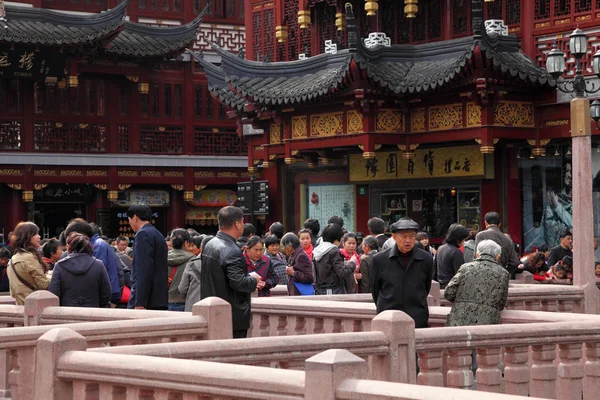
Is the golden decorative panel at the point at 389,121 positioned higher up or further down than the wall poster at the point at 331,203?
higher up

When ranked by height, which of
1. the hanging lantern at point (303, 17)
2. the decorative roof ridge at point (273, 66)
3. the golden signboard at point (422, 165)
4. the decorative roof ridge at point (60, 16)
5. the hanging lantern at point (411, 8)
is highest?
the decorative roof ridge at point (60, 16)

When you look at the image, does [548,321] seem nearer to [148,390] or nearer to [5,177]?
[148,390]

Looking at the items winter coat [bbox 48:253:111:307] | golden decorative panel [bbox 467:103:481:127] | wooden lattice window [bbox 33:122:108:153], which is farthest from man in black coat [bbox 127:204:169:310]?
wooden lattice window [bbox 33:122:108:153]

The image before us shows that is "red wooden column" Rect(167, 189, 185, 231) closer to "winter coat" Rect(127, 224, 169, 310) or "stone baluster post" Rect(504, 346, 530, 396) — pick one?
"winter coat" Rect(127, 224, 169, 310)

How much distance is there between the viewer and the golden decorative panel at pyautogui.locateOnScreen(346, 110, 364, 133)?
928 inches

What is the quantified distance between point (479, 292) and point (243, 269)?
5.93ft

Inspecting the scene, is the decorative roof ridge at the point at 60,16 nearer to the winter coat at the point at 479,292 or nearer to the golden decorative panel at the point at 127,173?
the golden decorative panel at the point at 127,173

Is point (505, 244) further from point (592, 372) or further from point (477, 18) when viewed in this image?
point (477, 18)

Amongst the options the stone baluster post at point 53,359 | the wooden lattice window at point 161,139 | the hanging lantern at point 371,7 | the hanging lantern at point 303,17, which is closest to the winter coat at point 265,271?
the stone baluster post at point 53,359

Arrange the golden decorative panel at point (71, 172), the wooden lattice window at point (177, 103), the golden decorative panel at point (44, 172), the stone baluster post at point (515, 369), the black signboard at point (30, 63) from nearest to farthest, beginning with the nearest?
the stone baluster post at point (515, 369) < the black signboard at point (30, 63) < the golden decorative panel at point (44, 172) < the golden decorative panel at point (71, 172) < the wooden lattice window at point (177, 103)

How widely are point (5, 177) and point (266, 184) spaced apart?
8501mm

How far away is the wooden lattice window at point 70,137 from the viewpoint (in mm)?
33156

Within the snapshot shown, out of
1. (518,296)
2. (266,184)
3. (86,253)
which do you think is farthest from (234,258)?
(266,184)

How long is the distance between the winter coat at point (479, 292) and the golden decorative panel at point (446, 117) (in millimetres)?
13648
